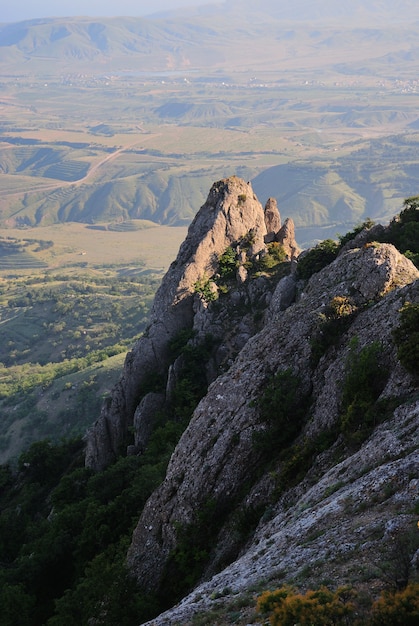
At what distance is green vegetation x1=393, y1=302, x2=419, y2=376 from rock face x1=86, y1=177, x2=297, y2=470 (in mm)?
23066

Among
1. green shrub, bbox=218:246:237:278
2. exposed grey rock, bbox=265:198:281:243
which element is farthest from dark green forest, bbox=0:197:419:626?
exposed grey rock, bbox=265:198:281:243

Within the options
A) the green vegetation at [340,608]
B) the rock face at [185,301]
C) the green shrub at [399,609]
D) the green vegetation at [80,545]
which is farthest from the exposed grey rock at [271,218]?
the green shrub at [399,609]

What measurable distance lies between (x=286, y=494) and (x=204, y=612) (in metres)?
7.29

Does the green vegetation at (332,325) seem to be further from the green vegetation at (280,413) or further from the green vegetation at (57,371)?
the green vegetation at (57,371)

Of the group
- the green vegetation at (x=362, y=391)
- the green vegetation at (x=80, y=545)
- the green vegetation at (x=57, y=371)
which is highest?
the green vegetation at (x=362, y=391)

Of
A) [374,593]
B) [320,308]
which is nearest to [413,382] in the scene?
[320,308]

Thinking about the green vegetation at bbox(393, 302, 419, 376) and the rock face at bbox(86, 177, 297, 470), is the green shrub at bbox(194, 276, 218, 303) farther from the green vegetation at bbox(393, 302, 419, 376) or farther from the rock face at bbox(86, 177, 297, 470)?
the green vegetation at bbox(393, 302, 419, 376)

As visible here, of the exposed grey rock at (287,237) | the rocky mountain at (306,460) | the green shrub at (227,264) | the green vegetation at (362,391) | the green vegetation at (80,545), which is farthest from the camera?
the exposed grey rock at (287,237)

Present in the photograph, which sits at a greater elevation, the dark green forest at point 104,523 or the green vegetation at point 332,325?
the green vegetation at point 332,325

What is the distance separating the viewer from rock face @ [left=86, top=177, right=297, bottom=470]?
47.9 m

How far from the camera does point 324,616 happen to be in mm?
13586

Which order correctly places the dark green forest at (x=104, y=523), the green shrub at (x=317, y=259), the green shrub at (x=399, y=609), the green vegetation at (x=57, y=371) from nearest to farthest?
the green shrub at (x=399, y=609) → the dark green forest at (x=104, y=523) → the green shrub at (x=317, y=259) → the green vegetation at (x=57, y=371)

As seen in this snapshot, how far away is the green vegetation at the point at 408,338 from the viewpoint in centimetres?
2255

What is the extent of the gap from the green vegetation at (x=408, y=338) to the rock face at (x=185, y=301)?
908 inches
